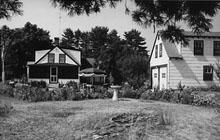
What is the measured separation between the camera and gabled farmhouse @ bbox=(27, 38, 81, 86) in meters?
34.4

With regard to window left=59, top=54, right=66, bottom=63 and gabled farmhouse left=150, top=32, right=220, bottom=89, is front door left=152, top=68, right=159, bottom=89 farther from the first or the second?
window left=59, top=54, right=66, bottom=63

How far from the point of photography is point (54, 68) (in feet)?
114

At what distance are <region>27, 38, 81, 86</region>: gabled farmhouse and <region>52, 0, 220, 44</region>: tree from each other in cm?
3040

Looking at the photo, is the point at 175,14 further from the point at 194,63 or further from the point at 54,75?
the point at 54,75

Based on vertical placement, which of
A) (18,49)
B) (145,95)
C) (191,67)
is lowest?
(145,95)

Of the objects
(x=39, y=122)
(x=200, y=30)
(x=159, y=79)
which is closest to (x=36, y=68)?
(x=159, y=79)

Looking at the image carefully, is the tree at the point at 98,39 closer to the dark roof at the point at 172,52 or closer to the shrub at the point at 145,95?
the dark roof at the point at 172,52

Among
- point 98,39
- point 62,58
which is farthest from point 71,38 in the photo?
point 62,58

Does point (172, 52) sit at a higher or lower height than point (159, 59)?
higher

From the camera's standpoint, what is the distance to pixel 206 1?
3551mm

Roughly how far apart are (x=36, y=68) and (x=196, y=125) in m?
29.8

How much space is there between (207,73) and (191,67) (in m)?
1.69

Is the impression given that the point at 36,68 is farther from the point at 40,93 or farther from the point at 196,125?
the point at 196,125

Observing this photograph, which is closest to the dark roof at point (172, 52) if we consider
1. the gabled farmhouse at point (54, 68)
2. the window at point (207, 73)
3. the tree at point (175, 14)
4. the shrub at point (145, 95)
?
the window at point (207, 73)
